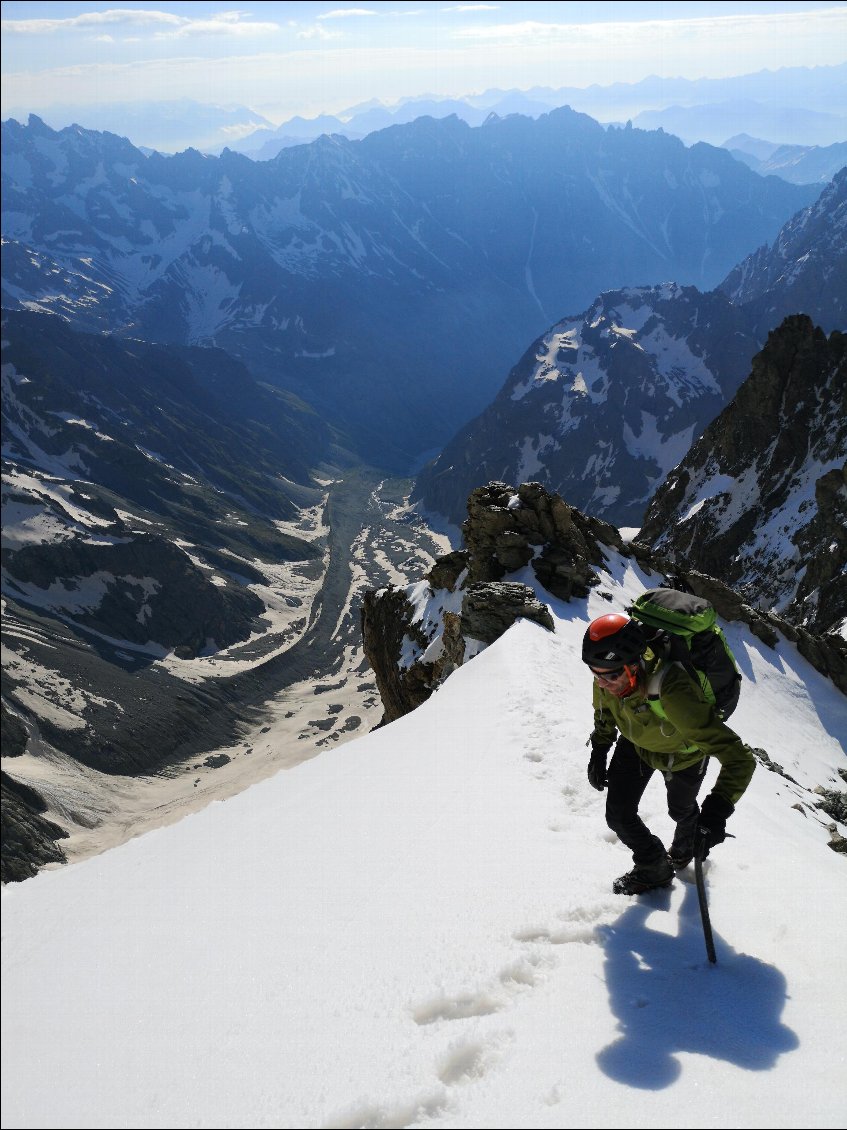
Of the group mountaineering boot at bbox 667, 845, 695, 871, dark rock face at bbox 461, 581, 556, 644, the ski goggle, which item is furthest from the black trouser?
dark rock face at bbox 461, 581, 556, 644

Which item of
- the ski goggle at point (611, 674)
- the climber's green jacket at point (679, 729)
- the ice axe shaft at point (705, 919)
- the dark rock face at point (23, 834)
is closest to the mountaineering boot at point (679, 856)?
the ice axe shaft at point (705, 919)

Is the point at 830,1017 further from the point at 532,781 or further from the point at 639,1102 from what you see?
the point at 532,781

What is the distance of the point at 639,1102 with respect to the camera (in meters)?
4.98

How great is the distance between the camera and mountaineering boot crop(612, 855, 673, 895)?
8.01m

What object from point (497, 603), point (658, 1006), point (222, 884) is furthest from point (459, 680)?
point (658, 1006)

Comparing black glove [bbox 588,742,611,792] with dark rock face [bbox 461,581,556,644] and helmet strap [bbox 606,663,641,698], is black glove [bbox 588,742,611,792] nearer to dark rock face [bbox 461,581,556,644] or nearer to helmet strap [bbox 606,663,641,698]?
helmet strap [bbox 606,663,641,698]

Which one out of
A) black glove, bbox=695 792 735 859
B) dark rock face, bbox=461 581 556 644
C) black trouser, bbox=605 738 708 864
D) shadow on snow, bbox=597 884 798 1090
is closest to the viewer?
shadow on snow, bbox=597 884 798 1090

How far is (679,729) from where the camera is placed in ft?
23.8

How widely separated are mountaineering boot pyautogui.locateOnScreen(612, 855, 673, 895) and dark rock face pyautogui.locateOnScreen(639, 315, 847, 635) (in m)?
54.7

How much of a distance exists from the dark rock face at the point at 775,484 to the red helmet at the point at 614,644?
55630 mm

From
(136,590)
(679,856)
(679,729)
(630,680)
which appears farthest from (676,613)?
(136,590)

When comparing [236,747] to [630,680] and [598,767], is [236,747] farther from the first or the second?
[630,680]

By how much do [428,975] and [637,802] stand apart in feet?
9.66

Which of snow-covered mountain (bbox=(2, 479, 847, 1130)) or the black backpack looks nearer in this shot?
snow-covered mountain (bbox=(2, 479, 847, 1130))
